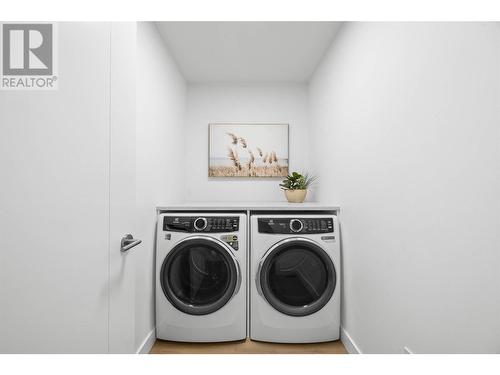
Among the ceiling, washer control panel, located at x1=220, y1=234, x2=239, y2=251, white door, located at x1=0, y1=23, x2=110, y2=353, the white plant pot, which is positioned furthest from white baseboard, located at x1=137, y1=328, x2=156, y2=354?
the ceiling

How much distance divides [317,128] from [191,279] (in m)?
1.74

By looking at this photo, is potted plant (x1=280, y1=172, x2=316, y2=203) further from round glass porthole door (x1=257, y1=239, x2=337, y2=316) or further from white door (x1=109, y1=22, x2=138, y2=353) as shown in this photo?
white door (x1=109, y1=22, x2=138, y2=353)

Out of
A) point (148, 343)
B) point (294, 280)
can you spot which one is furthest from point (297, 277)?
point (148, 343)

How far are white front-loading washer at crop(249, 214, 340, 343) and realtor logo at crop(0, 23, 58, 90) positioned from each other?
1499 mm

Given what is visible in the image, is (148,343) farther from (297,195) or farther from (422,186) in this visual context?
(422,186)

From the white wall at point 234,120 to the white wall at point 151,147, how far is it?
468mm

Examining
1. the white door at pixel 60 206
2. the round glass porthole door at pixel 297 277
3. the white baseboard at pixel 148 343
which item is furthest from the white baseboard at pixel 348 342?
the white door at pixel 60 206

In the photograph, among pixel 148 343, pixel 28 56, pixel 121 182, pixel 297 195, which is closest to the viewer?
pixel 28 56

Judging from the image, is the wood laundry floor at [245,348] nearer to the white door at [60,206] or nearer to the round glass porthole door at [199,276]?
the round glass porthole door at [199,276]

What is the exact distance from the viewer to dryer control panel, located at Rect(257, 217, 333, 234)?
201 centimetres

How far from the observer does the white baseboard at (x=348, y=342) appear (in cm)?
179

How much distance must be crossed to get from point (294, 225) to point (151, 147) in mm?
1142

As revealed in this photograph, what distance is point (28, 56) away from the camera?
30.4 inches
